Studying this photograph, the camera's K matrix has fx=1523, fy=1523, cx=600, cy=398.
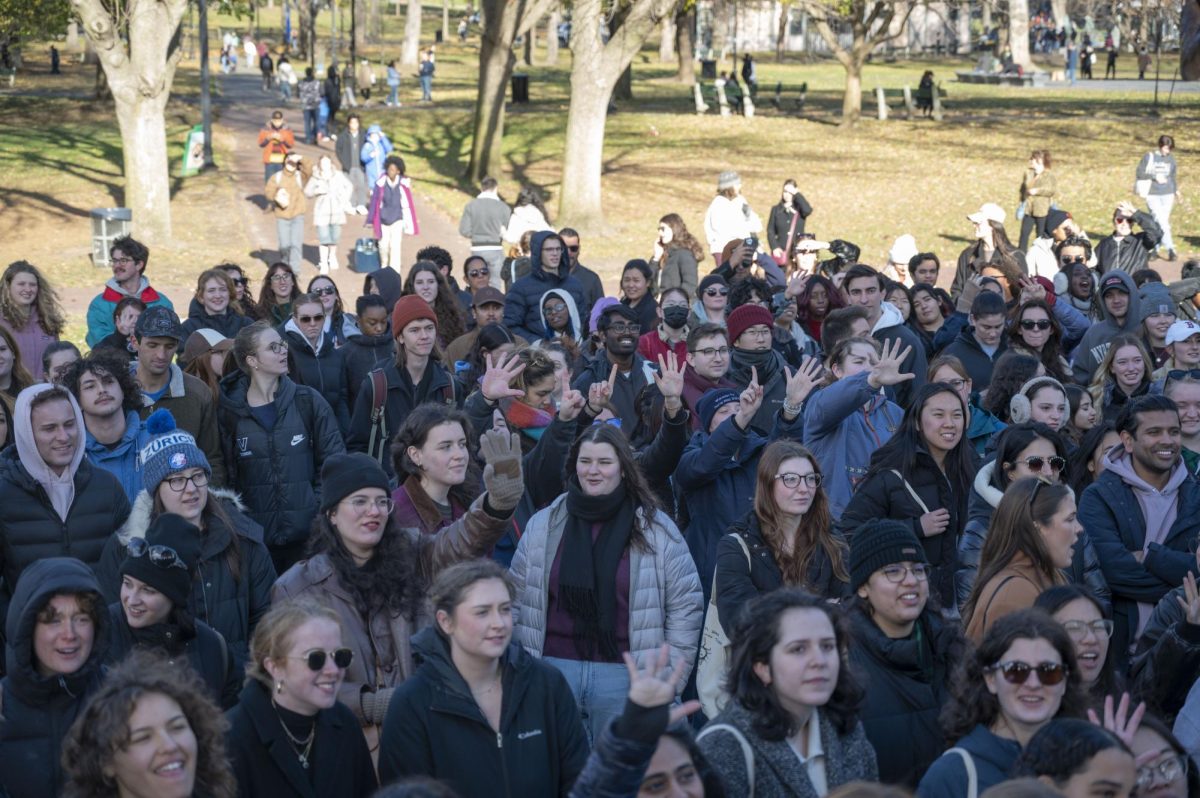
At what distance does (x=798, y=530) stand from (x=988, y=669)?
66.4 inches

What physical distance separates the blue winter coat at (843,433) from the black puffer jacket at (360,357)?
3.51 m

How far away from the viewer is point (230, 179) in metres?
33.5

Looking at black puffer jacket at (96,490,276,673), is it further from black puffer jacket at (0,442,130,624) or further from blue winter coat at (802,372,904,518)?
blue winter coat at (802,372,904,518)

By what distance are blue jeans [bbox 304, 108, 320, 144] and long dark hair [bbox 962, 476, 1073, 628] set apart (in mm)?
34966

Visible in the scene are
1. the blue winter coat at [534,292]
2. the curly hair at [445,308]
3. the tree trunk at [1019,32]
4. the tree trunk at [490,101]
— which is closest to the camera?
the curly hair at [445,308]

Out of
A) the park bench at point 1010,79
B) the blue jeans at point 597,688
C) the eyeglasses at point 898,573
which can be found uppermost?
the park bench at point 1010,79

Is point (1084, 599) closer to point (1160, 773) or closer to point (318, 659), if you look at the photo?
point (1160, 773)

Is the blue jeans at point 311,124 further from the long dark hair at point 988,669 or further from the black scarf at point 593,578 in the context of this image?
the long dark hair at point 988,669

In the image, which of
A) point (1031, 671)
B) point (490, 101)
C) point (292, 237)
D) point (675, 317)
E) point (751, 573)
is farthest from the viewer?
point (490, 101)

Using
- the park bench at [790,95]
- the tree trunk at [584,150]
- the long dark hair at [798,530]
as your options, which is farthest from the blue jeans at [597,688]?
the park bench at [790,95]

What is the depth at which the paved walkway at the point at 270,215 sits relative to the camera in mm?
24783

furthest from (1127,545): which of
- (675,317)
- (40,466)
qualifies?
(40,466)

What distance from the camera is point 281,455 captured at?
8.46 m

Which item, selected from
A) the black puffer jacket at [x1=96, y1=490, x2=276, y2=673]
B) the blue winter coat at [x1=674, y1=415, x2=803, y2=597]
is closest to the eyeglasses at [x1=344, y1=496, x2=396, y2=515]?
the black puffer jacket at [x1=96, y1=490, x2=276, y2=673]
